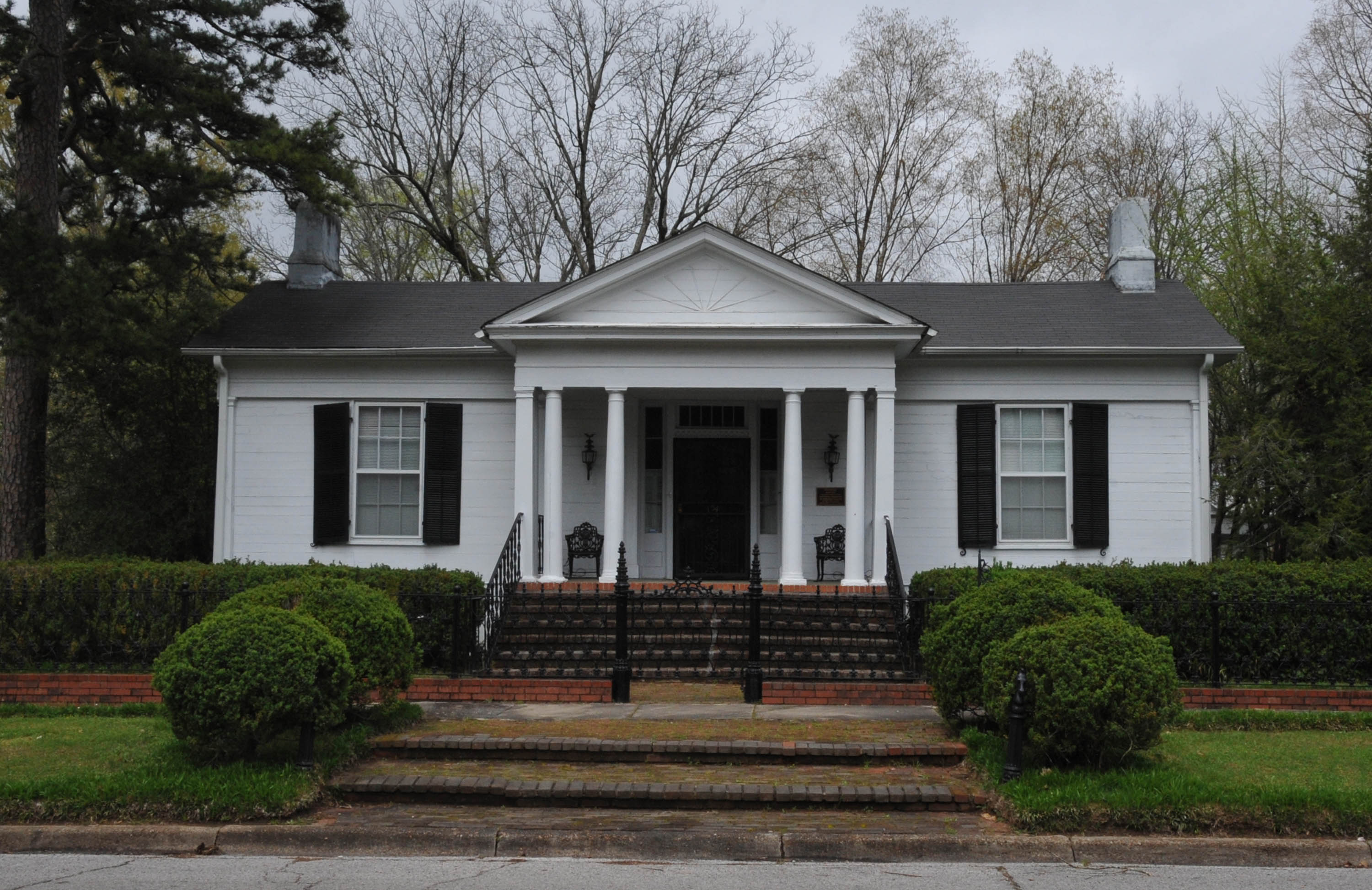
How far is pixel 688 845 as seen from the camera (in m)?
7.18

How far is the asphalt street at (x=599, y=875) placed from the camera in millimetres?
6434

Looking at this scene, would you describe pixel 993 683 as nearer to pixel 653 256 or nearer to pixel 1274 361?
pixel 653 256

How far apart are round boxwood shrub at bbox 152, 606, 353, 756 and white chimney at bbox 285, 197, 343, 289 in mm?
11230

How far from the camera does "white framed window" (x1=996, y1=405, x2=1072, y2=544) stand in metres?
15.8

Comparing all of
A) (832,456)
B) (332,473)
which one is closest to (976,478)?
(832,456)

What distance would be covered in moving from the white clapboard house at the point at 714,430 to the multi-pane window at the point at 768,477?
3cm

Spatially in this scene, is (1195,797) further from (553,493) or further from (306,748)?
(553,493)

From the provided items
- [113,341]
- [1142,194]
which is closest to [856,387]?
[113,341]

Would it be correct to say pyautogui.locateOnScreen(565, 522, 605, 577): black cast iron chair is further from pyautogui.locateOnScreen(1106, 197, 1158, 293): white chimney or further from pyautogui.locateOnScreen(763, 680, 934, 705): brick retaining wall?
pyautogui.locateOnScreen(1106, 197, 1158, 293): white chimney

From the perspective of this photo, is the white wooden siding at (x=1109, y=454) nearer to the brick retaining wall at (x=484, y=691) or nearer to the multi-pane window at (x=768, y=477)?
the multi-pane window at (x=768, y=477)

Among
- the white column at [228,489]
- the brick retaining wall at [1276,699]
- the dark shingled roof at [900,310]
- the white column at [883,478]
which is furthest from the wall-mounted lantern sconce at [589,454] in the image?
the brick retaining wall at [1276,699]

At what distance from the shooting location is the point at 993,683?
326 inches

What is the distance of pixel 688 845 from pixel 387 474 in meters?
10.1

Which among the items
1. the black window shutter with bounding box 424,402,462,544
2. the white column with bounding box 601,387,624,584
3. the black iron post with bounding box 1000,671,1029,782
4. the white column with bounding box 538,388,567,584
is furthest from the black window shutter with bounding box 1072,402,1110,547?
the black window shutter with bounding box 424,402,462,544
